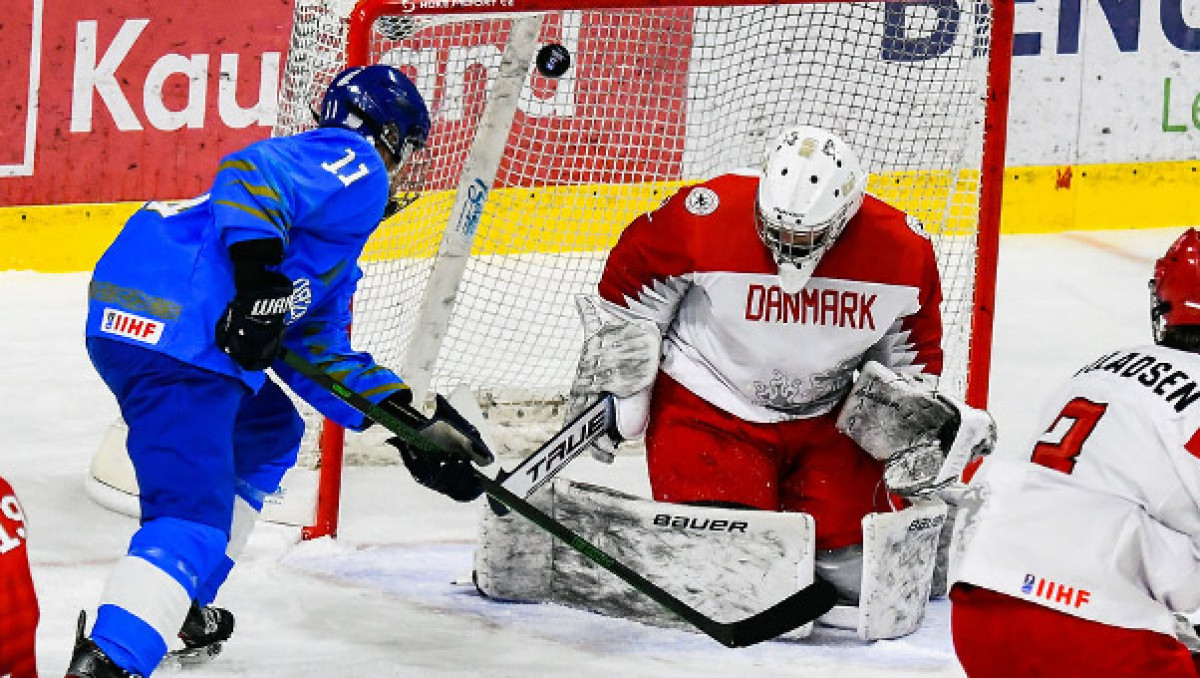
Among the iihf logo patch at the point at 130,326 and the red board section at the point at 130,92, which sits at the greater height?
the iihf logo patch at the point at 130,326

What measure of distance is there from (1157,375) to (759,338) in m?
1.46

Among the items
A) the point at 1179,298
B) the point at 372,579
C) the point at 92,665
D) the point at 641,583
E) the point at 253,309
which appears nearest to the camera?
the point at 1179,298

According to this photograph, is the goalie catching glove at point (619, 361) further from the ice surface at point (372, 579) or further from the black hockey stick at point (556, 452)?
the ice surface at point (372, 579)

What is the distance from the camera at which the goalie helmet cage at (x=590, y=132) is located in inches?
200

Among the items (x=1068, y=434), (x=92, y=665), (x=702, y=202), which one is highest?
(x=1068, y=434)

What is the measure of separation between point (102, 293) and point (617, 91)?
2233mm

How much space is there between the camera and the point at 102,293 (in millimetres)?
3852

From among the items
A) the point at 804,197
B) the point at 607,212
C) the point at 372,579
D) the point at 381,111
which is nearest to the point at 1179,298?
the point at 804,197

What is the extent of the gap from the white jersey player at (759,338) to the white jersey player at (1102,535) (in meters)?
1.21

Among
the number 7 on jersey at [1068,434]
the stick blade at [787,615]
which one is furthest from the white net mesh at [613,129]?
the number 7 on jersey at [1068,434]

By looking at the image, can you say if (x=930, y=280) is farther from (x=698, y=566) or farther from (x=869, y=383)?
(x=698, y=566)

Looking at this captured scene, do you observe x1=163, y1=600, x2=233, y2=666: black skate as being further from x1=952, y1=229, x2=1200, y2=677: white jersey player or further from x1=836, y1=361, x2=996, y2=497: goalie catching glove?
x1=952, y1=229, x2=1200, y2=677: white jersey player

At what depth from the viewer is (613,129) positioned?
6.04 meters

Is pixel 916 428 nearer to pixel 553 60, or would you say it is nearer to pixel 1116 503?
pixel 553 60
